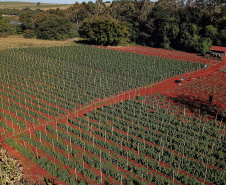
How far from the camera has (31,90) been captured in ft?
77.2

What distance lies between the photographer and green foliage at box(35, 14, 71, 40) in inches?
2464

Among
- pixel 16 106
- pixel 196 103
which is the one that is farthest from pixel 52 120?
pixel 196 103

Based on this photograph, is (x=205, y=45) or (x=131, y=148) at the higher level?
(x=205, y=45)

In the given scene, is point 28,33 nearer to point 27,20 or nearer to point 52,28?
point 27,20

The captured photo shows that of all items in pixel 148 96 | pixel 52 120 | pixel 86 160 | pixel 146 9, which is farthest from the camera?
pixel 146 9

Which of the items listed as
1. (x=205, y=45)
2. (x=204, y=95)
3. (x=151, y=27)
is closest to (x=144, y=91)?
(x=204, y=95)

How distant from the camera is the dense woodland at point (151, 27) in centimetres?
5028

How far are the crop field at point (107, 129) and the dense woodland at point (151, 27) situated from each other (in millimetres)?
25278

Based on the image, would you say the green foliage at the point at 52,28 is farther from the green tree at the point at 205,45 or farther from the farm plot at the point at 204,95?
the farm plot at the point at 204,95

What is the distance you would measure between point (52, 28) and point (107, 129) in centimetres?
5433

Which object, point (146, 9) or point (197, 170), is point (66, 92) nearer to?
point (197, 170)

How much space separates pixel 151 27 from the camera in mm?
59219

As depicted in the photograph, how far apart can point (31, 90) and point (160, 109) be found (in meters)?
13.5

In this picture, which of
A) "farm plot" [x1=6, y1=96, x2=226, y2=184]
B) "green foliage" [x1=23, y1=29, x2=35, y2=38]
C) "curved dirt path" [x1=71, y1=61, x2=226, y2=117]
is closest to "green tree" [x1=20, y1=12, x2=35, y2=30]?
"green foliage" [x1=23, y1=29, x2=35, y2=38]
